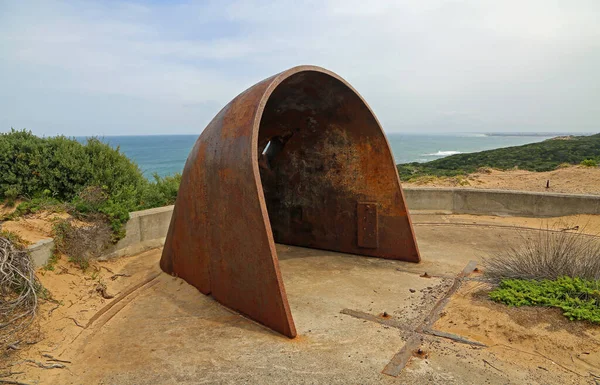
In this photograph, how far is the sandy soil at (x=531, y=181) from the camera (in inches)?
436

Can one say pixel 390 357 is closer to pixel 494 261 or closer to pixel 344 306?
pixel 344 306

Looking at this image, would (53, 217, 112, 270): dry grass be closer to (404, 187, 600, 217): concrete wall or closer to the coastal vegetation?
the coastal vegetation

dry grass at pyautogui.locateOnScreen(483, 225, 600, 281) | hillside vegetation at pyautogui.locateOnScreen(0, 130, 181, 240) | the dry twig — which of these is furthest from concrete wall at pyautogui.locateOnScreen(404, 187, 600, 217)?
the dry twig

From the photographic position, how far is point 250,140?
4.24m

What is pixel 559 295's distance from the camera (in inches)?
163

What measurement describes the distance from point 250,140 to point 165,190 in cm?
545

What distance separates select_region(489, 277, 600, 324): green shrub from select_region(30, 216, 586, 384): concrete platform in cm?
76

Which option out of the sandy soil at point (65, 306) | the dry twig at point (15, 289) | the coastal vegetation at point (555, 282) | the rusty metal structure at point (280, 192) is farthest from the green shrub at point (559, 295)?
the dry twig at point (15, 289)

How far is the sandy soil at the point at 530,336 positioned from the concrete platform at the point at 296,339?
147 mm

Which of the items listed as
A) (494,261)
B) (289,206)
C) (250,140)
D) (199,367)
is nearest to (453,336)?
(494,261)

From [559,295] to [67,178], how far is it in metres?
7.50

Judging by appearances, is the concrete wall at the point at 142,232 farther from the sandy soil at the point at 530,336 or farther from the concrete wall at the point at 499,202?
the concrete wall at the point at 499,202

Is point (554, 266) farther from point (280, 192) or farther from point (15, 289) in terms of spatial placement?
point (15, 289)

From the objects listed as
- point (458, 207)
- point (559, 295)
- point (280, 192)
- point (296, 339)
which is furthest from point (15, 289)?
point (458, 207)
